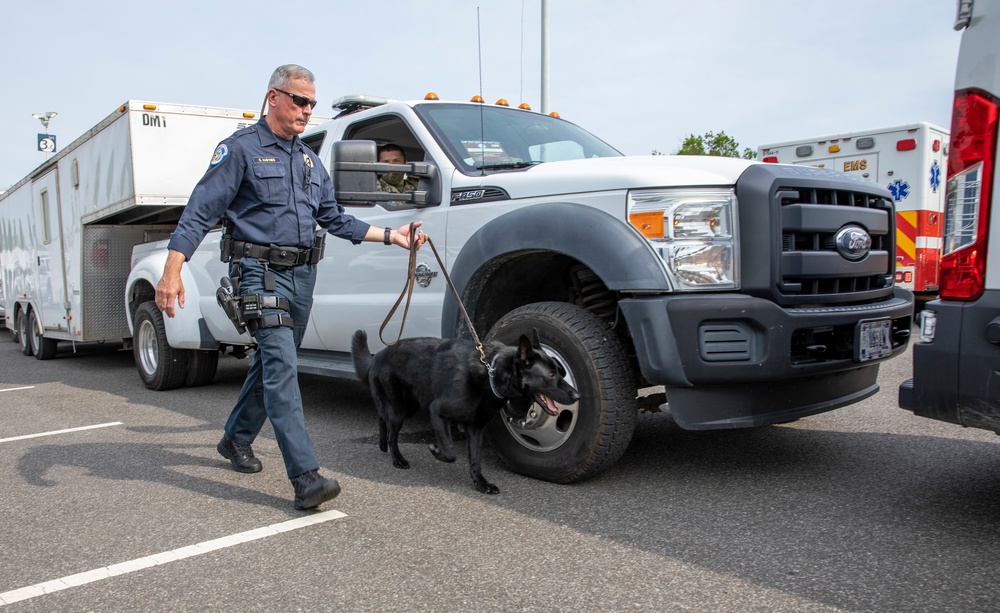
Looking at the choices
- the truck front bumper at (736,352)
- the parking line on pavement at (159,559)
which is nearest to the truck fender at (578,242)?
the truck front bumper at (736,352)

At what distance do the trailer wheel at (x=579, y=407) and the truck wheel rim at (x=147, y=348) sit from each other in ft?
17.1

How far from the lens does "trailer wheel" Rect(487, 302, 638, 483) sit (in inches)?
144

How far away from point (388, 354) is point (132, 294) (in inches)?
207

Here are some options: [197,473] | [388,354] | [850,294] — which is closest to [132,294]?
[197,473]

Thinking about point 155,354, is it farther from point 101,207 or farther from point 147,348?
point 101,207

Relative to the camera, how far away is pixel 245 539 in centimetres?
335

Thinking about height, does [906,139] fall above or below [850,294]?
above

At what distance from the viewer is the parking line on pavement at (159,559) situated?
9.42ft

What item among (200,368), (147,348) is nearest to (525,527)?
(200,368)

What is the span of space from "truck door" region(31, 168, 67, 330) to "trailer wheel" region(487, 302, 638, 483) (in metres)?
8.08

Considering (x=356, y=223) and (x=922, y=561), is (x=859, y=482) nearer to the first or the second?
(x=922, y=561)

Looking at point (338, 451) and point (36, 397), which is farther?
point (36, 397)

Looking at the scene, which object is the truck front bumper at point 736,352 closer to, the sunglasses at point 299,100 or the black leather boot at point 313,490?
the black leather boot at point 313,490

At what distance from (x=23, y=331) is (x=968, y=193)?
13.3 m
